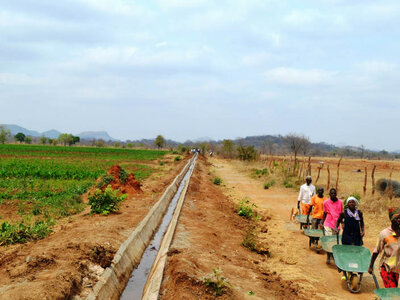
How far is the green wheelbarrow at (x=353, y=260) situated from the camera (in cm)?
612

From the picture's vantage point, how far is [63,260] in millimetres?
6168

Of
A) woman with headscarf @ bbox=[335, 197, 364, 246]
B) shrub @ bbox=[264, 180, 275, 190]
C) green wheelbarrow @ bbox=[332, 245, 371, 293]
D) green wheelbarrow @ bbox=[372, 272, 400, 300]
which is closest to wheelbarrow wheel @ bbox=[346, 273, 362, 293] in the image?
green wheelbarrow @ bbox=[332, 245, 371, 293]

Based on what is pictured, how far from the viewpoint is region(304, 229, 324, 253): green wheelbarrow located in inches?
332

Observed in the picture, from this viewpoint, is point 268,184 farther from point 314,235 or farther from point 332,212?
point 332,212

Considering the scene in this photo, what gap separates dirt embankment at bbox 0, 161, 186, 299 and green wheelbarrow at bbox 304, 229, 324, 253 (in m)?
4.68

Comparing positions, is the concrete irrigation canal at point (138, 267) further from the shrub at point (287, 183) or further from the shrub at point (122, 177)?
the shrub at point (287, 183)

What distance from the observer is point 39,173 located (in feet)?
72.4

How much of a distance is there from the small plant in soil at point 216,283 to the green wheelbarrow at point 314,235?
372 cm

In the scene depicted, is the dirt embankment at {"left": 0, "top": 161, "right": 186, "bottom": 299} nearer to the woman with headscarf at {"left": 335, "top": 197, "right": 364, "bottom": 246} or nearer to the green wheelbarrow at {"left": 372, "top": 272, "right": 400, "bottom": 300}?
the green wheelbarrow at {"left": 372, "top": 272, "right": 400, "bottom": 300}

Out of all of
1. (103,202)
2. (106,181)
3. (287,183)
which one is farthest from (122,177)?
(287,183)

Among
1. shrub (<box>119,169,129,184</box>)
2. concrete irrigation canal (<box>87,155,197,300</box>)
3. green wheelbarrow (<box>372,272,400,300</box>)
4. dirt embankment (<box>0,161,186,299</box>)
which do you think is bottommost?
concrete irrigation canal (<box>87,155,197,300</box>)

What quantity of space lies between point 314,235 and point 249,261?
187cm

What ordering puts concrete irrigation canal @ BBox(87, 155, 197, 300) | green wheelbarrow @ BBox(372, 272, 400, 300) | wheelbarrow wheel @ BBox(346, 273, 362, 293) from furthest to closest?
wheelbarrow wheel @ BBox(346, 273, 362, 293) → concrete irrigation canal @ BBox(87, 155, 197, 300) → green wheelbarrow @ BBox(372, 272, 400, 300)

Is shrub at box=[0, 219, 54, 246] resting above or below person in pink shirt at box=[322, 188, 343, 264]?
below
